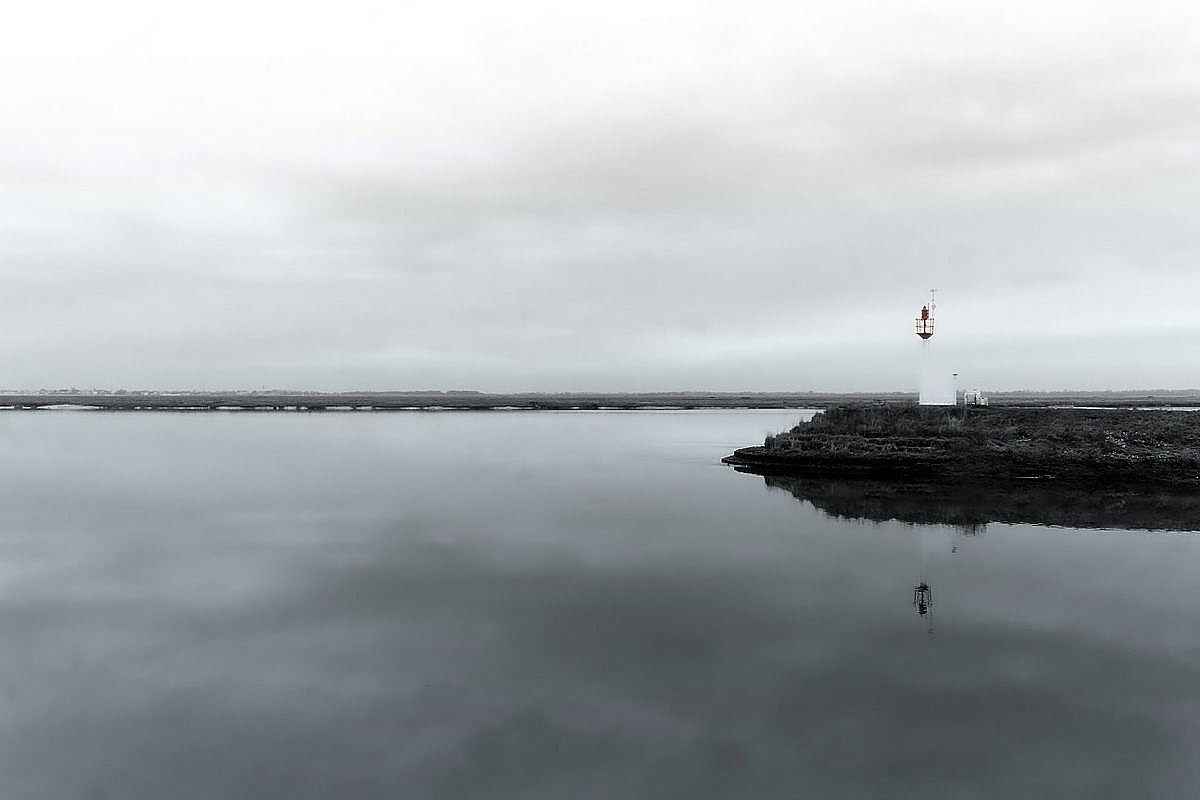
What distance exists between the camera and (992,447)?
35438 mm

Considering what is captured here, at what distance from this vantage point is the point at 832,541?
21.4 m

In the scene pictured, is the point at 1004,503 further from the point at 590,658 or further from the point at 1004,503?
the point at 590,658

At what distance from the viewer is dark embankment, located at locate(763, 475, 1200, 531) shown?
24.1 meters

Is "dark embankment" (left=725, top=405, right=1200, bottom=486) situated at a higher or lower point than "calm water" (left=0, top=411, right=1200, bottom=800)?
higher

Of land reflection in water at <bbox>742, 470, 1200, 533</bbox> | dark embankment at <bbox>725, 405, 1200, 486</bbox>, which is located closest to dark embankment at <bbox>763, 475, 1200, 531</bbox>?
land reflection in water at <bbox>742, 470, 1200, 533</bbox>

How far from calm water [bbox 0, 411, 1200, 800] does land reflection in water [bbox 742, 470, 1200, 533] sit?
1881 millimetres

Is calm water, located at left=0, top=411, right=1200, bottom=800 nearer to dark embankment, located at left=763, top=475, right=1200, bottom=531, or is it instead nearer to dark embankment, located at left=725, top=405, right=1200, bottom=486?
dark embankment, located at left=763, top=475, right=1200, bottom=531

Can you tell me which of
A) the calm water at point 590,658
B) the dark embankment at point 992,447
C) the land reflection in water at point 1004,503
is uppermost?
the dark embankment at point 992,447

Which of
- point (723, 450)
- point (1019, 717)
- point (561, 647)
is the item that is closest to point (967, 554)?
point (1019, 717)

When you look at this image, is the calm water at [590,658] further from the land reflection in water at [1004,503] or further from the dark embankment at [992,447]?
the dark embankment at [992,447]

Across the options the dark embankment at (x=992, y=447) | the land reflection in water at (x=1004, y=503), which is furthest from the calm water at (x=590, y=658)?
the dark embankment at (x=992, y=447)

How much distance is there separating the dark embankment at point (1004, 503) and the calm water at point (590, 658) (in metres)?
1.98

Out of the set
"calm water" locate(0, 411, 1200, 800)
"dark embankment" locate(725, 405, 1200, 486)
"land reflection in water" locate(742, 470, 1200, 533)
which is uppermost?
"dark embankment" locate(725, 405, 1200, 486)

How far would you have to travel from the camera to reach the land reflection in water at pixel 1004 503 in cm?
2403
